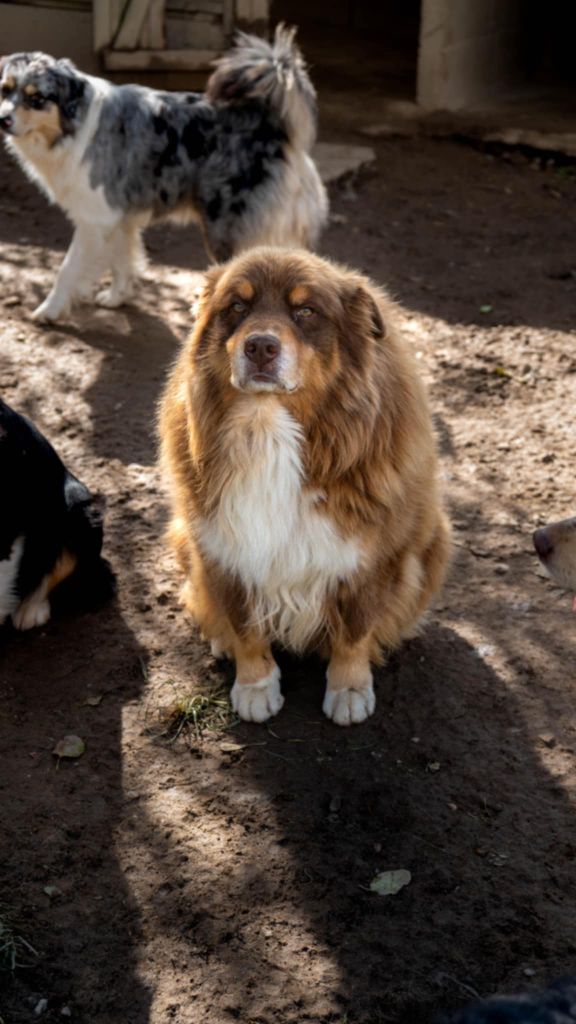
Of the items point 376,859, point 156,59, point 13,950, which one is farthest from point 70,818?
point 156,59

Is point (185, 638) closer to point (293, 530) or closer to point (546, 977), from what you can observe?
point (293, 530)

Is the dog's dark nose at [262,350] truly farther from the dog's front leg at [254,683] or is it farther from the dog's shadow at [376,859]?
the dog's shadow at [376,859]

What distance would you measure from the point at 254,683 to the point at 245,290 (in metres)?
1.28

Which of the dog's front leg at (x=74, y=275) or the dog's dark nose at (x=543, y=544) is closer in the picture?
the dog's dark nose at (x=543, y=544)

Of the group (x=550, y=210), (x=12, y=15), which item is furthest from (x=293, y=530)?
(x=12, y=15)

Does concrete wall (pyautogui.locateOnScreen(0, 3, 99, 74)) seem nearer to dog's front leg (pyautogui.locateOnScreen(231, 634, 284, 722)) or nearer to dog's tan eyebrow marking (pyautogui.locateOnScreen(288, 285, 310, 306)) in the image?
dog's tan eyebrow marking (pyautogui.locateOnScreen(288, 285, 310, 306))

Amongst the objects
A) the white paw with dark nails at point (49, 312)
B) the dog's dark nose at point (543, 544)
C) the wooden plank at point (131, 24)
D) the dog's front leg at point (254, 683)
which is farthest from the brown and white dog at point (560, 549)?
the wooden plank at point (131, 24)

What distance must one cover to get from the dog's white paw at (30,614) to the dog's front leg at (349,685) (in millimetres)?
1112

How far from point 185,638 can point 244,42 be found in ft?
12.3

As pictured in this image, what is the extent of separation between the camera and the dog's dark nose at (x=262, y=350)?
291cm

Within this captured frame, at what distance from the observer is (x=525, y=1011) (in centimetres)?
150

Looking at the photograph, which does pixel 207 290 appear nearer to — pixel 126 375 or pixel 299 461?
pixel 299 461

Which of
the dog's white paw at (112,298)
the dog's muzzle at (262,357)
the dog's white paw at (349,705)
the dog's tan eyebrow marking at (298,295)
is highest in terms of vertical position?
the dog's tan eyebrow marking at (298,295)

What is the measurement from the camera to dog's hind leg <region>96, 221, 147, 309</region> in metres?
6.30
